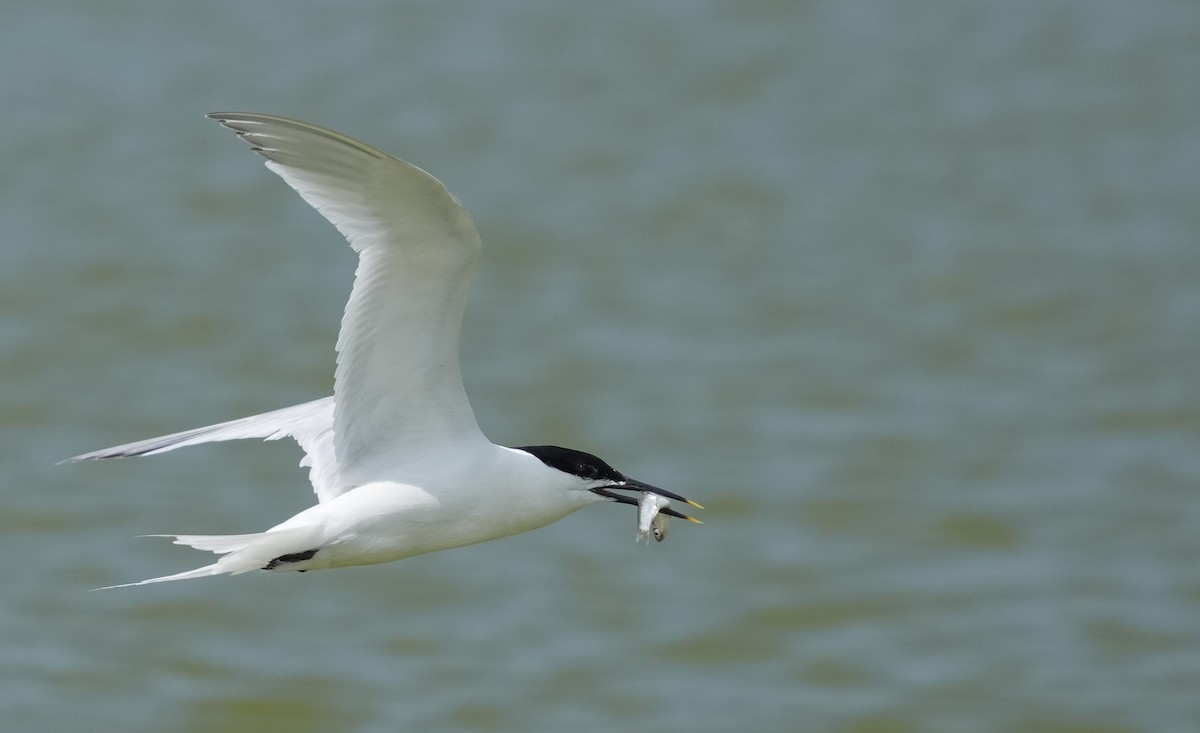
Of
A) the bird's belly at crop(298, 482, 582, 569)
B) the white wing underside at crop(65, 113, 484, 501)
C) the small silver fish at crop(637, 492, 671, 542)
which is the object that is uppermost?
the white wing underside at crop(65, 113, 484, 501)

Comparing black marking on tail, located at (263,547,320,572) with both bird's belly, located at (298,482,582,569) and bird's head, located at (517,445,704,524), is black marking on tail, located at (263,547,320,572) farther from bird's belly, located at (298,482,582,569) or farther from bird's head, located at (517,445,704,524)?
bird's head, located at (517,445,704,524)

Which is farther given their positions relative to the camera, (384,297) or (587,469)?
(587,469)

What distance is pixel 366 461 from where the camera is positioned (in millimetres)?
5625

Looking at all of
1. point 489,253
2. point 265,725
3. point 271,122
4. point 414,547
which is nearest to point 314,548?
point 414,547

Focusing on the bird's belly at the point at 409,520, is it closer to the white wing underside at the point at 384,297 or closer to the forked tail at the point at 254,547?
the forked tail at the point at 254,547

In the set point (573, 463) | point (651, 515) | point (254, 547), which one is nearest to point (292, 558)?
point (254, 547)

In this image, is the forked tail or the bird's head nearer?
the forked tail

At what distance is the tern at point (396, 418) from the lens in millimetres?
5062

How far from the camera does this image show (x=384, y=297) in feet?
17.4

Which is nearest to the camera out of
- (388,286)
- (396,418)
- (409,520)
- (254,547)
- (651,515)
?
(254,547)

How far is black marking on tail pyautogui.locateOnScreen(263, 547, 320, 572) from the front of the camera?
5270 millimetres

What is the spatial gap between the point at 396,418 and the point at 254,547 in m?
0.66

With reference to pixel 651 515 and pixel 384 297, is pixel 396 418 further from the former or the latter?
pixel 651 515

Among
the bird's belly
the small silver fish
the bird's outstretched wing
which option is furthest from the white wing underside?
the small silver fish
